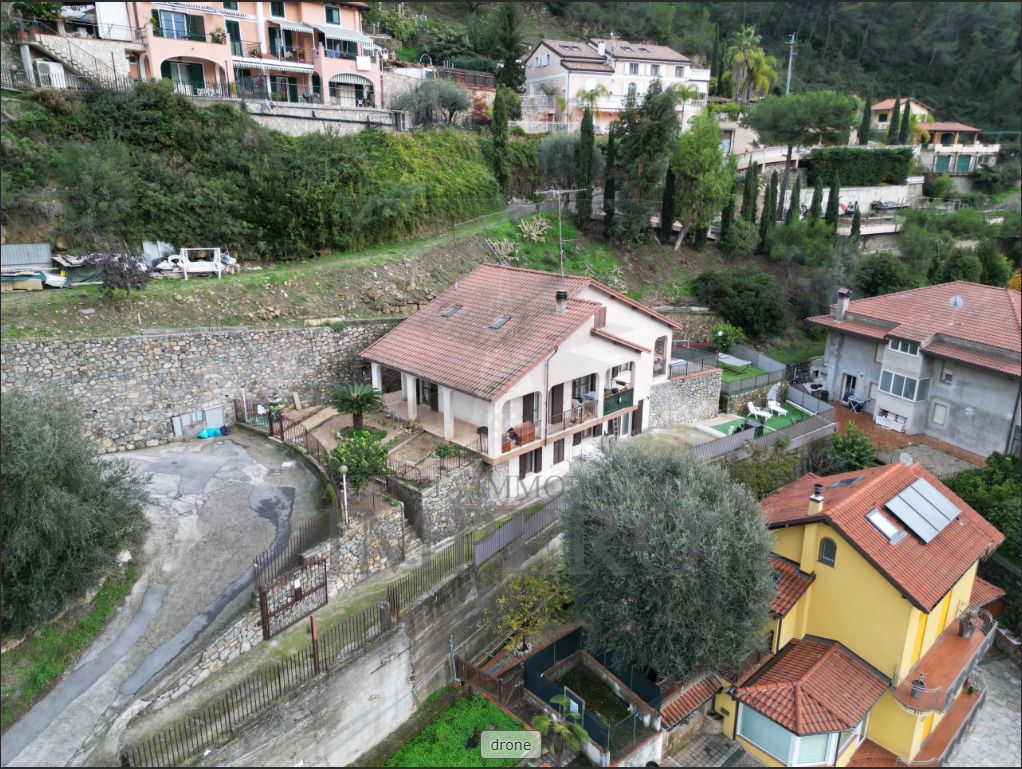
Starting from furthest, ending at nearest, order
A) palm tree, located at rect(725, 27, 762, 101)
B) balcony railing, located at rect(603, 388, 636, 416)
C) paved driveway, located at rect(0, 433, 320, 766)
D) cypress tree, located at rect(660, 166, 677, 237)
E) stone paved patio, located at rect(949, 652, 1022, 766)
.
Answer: palm tree, located at rect(725, 27, 762, 101)
cypress tree, located at rect(660, 166, 677, 237)
balcony railing, located at rect(603, 388, 636, 416)
stone paved patio, located at rect(949, 652, 1022, 766)
paved driveway, located at rect(0, 433, 320, 766)

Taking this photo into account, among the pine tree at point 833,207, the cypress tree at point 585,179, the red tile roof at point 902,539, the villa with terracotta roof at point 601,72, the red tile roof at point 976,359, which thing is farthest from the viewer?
the villa with terracotta roof at point 601,72

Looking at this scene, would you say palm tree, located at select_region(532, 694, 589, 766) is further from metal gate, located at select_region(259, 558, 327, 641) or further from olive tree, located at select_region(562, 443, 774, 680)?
metal gate, located at select_region(259, 558, 327, 641)

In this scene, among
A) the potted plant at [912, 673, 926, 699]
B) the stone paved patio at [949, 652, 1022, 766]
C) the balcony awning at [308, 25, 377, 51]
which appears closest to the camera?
the potted plant at [912, 673, 926, 699]

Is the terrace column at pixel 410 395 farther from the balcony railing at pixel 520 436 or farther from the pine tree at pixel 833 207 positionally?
the pine tree at pixel 833 207

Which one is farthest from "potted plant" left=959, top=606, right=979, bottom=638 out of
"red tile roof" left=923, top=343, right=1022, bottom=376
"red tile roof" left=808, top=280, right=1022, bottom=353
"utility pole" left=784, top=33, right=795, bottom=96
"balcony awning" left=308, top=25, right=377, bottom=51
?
"utility pole" left=784, top=33, right=795, bottom=96

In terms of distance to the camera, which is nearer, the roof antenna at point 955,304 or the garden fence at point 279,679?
the garden fence at point 279,679

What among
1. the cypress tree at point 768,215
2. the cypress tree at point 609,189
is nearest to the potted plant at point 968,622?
the cypress tree at point 609,189
